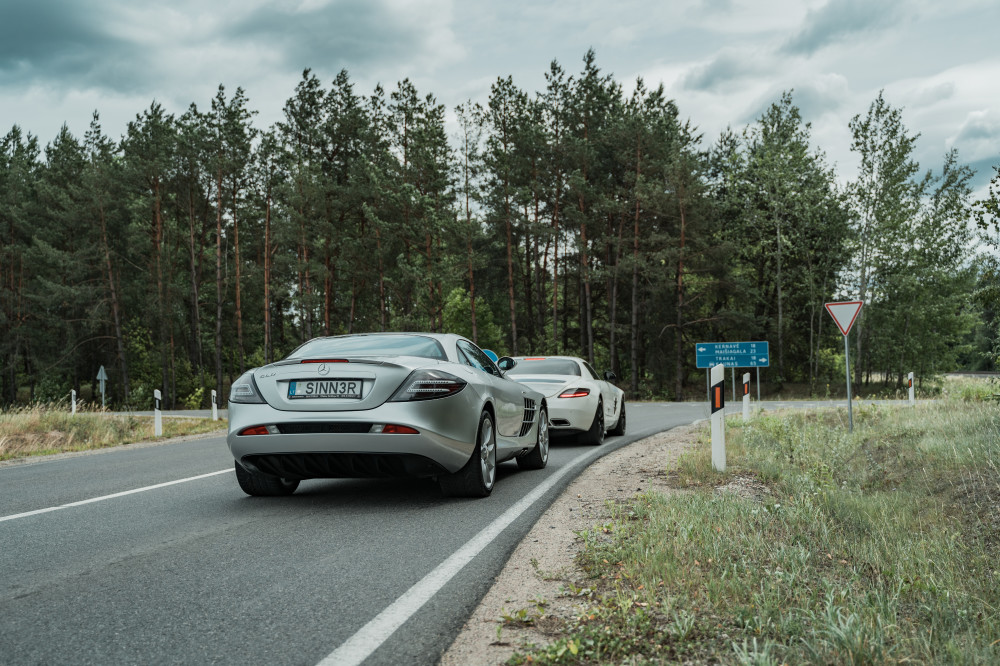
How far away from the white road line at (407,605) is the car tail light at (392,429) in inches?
38.5

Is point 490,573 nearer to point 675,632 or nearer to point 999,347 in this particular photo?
point 675,632

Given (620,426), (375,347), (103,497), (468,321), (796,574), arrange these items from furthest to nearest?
(468,321)
(620,426)
(103,497)
(375,347)
(796,574)

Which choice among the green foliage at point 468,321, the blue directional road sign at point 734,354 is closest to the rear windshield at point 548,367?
the blue directional road sign at point 734,354

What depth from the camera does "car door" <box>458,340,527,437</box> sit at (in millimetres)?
7522

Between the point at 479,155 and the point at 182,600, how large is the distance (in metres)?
39.5

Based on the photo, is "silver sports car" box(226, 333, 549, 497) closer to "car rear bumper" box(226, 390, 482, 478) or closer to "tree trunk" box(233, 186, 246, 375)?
"car rear bumper" box(226, 390, 482, 478)

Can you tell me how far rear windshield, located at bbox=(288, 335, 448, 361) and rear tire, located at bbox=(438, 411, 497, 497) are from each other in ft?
2.52

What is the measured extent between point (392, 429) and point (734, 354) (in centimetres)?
2260

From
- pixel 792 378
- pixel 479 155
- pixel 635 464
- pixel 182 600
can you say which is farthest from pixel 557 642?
pixel 792 378

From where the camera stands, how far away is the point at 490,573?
4328 mm

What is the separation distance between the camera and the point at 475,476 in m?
6.83

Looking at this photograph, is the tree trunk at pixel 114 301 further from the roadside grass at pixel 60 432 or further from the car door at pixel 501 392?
the car door at pixel 501 392

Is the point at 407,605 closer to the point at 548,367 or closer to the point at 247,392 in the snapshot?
the point at 247,392

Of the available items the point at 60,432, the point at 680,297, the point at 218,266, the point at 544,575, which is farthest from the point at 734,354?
the point at 218,266
